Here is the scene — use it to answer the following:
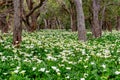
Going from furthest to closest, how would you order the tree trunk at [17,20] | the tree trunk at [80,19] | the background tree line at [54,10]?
the tree trunk at [80,19] < the background tree line at [54,10] < the tree trunk at [17,20]

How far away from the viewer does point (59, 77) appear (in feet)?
23.5

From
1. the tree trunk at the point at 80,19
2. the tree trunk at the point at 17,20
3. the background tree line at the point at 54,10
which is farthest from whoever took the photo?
the tree trunk at the point at 80,19

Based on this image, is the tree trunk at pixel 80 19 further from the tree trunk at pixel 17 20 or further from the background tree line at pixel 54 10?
the tree trunk at pixel 17 20

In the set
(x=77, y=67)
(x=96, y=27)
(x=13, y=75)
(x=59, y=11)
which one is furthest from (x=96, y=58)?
(x=59, y=11)

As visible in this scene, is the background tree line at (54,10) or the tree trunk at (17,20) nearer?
the tree trunk at (17,20)

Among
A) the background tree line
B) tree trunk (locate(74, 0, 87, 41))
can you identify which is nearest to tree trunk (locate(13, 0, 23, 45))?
the background tree line

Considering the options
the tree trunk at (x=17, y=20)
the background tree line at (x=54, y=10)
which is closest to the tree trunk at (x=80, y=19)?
the background tree line at (x=54, y=10)

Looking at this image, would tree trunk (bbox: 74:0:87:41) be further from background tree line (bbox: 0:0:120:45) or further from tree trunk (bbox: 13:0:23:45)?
tree trunk (bbox: 13:0:23:45)

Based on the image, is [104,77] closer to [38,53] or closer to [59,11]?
[38,53]

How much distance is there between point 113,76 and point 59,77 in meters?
1.37

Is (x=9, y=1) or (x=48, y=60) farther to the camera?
(x=9, y=1)

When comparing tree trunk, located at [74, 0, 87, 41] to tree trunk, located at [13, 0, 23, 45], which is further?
tree trunk, located at [74, 0, 87, 41]

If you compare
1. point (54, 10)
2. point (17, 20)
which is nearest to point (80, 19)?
point (17, 20)

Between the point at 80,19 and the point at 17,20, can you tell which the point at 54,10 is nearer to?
the point at 80,19
